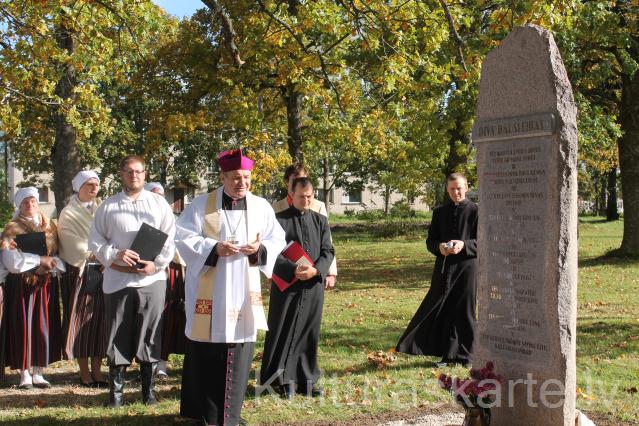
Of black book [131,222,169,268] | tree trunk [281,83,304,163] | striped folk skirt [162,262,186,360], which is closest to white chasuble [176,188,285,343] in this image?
black book [131,222,169,268]

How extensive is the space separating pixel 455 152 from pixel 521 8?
43.3 ft

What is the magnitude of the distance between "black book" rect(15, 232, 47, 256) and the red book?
2507 mm

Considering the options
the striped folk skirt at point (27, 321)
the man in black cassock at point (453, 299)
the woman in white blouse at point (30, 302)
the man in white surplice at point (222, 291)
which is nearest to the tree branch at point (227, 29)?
the woman in white blouse at point (30, 302)

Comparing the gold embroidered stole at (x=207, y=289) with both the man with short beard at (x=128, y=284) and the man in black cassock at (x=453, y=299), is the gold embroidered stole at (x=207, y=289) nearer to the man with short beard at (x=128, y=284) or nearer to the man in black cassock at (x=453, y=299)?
the man with short beard at (x=128, y=284)

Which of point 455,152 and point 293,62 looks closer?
point 293,62

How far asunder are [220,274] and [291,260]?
1.24 meters

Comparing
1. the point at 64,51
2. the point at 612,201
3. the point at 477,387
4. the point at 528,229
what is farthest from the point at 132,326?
the point at 612,201

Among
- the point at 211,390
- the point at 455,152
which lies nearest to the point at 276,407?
the point at 211,390

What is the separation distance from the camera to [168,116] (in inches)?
714

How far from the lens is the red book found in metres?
7.12

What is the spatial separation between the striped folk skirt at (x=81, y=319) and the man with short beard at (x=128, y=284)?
0.94 meters

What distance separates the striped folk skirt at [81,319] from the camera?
25.3 ft

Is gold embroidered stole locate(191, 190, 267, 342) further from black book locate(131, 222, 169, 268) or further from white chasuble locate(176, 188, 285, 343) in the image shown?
black book locate(131, 222, 169, 268)

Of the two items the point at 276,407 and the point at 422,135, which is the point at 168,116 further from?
the point at 276,407
